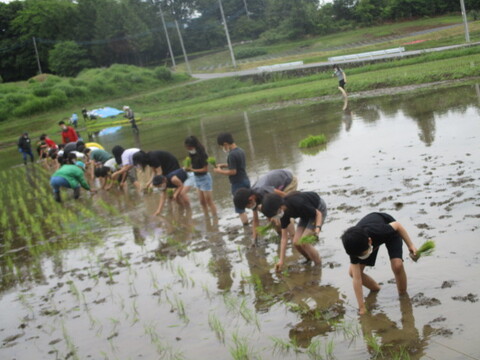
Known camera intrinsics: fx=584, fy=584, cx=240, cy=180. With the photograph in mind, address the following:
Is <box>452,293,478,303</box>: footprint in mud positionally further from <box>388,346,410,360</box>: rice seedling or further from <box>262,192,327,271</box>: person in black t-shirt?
<box>262,192,327,271</box>: person in black t-shirt

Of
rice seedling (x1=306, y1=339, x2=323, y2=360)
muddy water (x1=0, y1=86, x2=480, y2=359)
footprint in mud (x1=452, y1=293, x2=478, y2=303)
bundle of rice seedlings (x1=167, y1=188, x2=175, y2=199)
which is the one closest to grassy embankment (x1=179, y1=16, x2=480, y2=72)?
bundle of rice seedlings (x1=167, y1=188, x2=175, y2=199)

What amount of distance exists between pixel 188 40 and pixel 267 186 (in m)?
78.1

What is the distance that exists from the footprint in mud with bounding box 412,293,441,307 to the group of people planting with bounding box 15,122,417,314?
0.17 m

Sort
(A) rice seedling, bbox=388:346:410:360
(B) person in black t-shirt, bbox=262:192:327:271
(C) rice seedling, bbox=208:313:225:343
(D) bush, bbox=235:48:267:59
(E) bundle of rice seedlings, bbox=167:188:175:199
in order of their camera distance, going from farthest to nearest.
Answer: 1. (D) bush, bbox=235:48:267:59
2. (E) bundle of rice seedlings, bbox=167:188:175:199
3. (B) person in black t-shirt, bbox=262:192:327:271
4. (C) rice seedling, bbox=208:313:225:343
5. (A) rice seedling, bbox=388:346:410:360

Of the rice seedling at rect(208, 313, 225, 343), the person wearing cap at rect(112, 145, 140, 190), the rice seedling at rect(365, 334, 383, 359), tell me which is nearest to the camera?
the rice seedling at rect(365, 334, 383, 359)

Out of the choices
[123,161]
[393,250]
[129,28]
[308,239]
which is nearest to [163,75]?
[129,28]


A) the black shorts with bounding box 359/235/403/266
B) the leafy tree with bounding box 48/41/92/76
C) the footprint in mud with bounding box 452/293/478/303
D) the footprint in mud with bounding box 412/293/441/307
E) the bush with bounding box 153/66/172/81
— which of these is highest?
the leafy tree with bounding box 48/41/92/76

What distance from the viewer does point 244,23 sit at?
83.2 m

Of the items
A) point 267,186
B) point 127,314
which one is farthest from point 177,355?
point 267,186

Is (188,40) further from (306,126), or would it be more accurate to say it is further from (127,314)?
(127,314)

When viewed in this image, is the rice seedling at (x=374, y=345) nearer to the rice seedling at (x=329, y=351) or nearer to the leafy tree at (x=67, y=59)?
the rice seedling at (x=329, y=351)

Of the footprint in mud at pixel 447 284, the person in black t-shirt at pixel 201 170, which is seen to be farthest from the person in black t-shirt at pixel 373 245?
the person in black t-shirt at pixel 201 170

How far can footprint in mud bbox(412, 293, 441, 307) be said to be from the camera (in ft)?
18.1

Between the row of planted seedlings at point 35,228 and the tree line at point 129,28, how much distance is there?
5771cm
